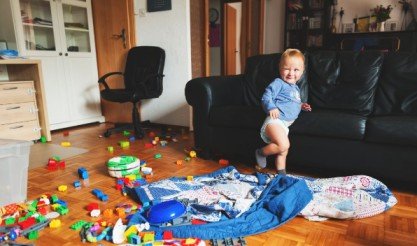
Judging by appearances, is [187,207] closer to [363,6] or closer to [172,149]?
[172,149]

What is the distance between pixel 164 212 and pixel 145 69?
2.08 meters

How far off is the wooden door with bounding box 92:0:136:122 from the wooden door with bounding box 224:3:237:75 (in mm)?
2252

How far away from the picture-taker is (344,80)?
81.7 inches

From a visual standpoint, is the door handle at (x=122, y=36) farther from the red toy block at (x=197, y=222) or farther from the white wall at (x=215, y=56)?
the red toy block at (x=197, y=222)

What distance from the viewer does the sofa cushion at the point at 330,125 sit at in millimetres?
1653

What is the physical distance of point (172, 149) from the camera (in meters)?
2.52

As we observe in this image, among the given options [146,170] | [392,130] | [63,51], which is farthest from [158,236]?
[63,51]

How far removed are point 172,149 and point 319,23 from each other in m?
3.31

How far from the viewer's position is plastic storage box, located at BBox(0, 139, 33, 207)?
4.66ft

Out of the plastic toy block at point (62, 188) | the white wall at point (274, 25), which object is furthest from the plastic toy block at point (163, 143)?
the white wall at point (274, 25)

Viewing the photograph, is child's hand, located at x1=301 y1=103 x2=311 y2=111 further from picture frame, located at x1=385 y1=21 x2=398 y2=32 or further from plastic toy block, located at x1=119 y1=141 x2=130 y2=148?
picture frame, located at x1=385 y1=21 x2=398 y2=32

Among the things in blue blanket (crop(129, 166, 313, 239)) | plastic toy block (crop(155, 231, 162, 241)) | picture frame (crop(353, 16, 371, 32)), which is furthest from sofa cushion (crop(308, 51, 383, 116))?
picture frame (crop(353, 16, 371, 32))

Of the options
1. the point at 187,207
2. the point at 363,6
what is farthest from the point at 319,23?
the point at 187,207

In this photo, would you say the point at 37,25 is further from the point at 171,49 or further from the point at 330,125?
the point at 330,125
